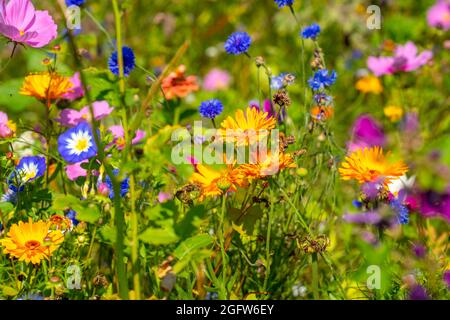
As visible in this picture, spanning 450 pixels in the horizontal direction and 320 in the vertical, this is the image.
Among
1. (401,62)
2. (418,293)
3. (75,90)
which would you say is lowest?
(418,293)

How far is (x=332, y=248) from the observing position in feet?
4.38

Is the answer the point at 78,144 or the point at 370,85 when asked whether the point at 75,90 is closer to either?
the point at 78,144

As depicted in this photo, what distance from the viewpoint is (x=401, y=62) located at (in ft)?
5.06

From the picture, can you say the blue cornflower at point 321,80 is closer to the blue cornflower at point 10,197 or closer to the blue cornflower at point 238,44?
the blue cornflower at point 238,44

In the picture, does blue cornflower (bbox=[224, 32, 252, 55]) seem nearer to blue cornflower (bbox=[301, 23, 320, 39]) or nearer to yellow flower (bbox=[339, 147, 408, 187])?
blue cornflower (bbox=[301, 23, 320, 39])

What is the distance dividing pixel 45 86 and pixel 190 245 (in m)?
0.41

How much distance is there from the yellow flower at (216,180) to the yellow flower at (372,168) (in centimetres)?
15

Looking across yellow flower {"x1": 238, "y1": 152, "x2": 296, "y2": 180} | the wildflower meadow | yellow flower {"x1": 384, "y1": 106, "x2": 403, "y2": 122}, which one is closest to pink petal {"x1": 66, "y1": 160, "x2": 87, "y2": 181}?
the wildflower meadow

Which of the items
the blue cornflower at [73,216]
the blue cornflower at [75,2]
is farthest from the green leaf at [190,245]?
the blue cornflower at [75,2]

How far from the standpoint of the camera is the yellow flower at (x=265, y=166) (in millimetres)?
899

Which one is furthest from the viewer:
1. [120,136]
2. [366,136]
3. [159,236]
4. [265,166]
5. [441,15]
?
[441,15]

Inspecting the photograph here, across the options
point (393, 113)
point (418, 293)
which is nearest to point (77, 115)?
point (418, 293)

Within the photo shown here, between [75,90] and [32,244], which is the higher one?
[75,90]
